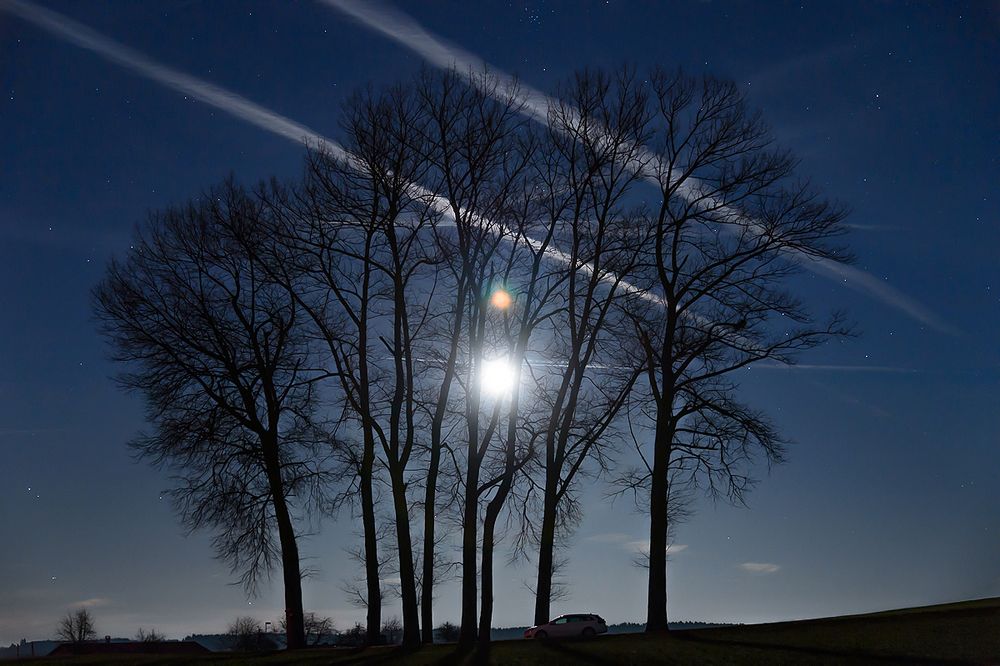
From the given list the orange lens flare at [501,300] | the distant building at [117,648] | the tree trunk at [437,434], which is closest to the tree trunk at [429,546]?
the tree trunk at [437,434]

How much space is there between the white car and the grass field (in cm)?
668

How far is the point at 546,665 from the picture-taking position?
25.7m

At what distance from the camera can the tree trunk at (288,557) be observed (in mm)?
36719

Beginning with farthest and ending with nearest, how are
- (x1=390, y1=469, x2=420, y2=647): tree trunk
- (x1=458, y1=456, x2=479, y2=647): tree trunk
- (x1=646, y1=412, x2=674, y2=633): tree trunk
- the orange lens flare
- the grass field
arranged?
the orange lens flare < (x1=646, y1=412, x2=674, y2=633): tree trunk < (x1=390, y1=469, x2=420, y2=647): tree trunk < (x1=458, y1=456, x2=479, y2=647): tree trunk < the grass field

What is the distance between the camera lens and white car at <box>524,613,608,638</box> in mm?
38094

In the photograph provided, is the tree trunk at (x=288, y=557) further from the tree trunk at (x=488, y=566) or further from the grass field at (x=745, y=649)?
the tree trunk at (x=488, y=566)

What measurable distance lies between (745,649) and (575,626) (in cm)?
1273

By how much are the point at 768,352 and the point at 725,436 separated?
11.7ft

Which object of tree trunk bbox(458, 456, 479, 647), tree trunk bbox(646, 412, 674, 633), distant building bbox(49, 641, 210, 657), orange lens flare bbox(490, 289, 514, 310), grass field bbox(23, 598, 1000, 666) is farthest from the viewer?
distant building bbox(49, 641, 210, 657)

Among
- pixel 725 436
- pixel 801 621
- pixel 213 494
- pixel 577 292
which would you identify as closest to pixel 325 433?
pixel 213 494

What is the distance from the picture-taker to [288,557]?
122 feet

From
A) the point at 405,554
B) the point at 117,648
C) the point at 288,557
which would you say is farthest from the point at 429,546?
the point at 117,648

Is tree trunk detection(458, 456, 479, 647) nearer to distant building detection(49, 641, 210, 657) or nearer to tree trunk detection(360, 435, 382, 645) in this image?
tree trunk detection(360, 435, 382, 645)

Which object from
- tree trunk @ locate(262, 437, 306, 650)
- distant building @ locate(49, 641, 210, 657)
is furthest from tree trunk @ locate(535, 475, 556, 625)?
distant building @ locate(49, 641, 210, 657)
